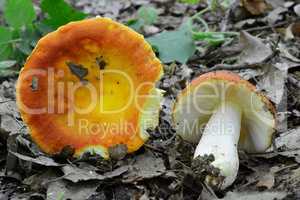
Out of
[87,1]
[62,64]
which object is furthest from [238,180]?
[87,1]

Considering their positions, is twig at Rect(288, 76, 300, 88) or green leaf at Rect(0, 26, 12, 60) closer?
twig at Rect(288, 76, 300, 88)

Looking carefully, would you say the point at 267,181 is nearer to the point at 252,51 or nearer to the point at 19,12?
the point at 252,51

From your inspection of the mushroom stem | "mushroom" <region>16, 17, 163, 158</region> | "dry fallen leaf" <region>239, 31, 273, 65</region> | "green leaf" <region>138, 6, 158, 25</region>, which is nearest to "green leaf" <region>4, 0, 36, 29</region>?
"green leaf" <region>138, 6, 158, 25</region>

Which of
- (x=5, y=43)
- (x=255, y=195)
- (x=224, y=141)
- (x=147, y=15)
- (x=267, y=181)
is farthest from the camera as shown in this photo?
(x=147, y=15)

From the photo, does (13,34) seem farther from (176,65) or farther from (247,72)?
(247,72)

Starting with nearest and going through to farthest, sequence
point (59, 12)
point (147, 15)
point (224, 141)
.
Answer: point (224, 141) < point (59, 12) < point (147, 15)

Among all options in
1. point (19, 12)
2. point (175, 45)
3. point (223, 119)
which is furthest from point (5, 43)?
point (223, 119)

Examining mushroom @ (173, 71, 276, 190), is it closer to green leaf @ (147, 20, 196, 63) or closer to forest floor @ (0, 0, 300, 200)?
forest floor @ (0, 0, 300, 200)

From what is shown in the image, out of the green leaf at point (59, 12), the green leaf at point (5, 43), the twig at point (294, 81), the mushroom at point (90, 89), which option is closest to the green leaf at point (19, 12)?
the green leaf at point (5, 43)
